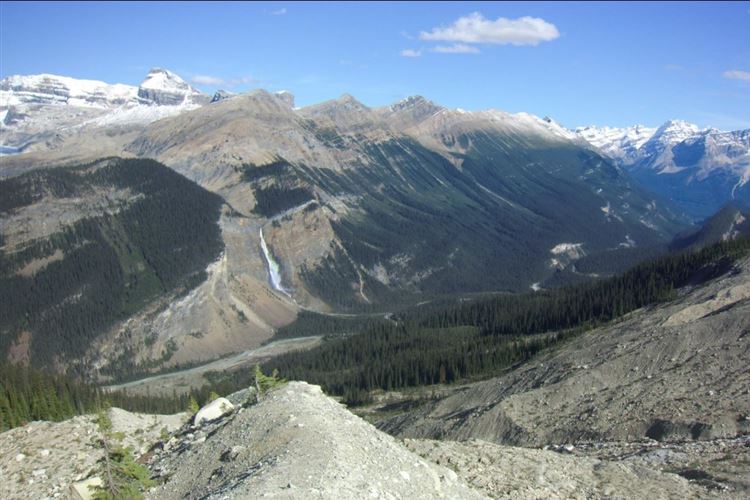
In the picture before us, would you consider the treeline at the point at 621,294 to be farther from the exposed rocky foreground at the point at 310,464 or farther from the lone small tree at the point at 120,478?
the lone small tree at the point at 120,478

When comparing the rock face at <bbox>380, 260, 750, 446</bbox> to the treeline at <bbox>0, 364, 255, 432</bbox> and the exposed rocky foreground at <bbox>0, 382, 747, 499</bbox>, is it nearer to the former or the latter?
the exposed rocky foreground at <bbox>0, 382, 747, 499</bbox>

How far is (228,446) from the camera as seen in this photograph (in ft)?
133

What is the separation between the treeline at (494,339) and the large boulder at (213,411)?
84.5 m

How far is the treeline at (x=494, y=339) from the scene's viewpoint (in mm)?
140125

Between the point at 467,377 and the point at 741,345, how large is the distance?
68983 millimetres

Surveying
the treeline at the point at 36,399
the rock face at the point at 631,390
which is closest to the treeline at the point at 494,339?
the rock face at the point at 631,390

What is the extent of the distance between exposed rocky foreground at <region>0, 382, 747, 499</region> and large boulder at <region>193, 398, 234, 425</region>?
1.17 metres

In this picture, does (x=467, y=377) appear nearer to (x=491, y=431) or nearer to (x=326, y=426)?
(x=491, y=431)

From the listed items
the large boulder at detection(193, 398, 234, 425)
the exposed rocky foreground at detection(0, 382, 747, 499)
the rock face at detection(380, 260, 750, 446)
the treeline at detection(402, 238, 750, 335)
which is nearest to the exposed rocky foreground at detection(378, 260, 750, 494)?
the rock face at detection(380, 260, 750, 446)

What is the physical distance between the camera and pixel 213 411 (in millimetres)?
54188

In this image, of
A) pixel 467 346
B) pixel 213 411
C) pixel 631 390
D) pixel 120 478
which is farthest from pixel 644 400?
pixel 467 346

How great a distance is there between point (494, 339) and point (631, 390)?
88.4 meters

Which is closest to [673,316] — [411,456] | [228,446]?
[411,456]

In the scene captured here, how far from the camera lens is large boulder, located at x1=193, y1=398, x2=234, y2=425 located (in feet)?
175
